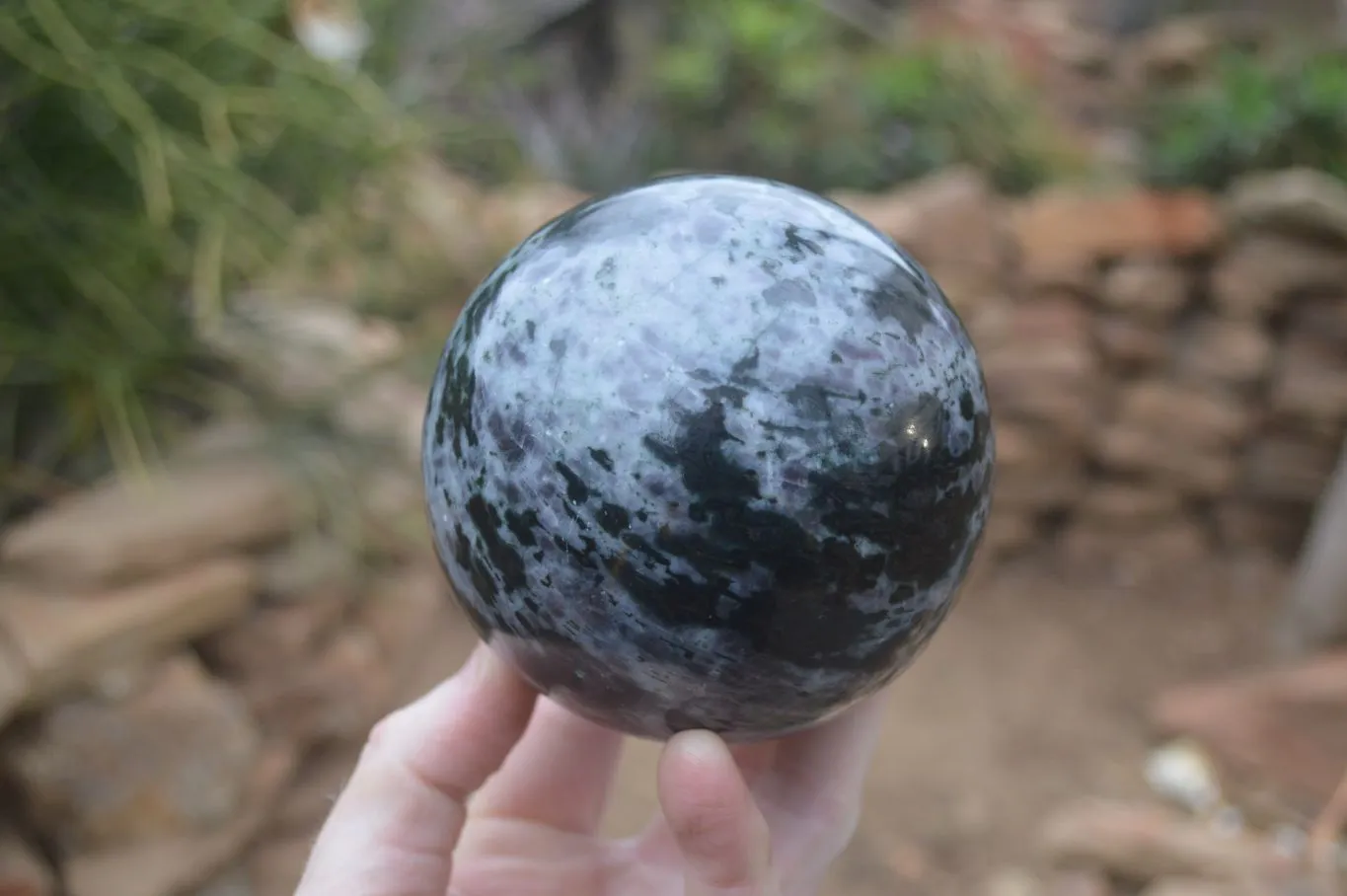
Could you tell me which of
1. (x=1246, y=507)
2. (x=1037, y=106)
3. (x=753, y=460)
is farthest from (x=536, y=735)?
(x=1037, y=106)

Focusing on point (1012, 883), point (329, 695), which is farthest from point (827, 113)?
point (329, 695)

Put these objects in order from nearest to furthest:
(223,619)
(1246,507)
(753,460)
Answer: (753,460), (223,619), (1246,507)

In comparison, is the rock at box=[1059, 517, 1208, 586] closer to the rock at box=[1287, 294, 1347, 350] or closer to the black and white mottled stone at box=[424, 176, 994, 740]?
the rock at box=[1287, 294, 1347, 350]

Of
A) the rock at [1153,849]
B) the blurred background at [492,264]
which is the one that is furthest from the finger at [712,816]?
the rock at [1153,849]

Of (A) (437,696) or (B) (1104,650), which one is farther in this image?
(B) (1104,650)

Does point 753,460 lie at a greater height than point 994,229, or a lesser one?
greater

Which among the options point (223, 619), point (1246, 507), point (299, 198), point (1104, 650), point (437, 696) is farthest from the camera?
point (1246, 507)

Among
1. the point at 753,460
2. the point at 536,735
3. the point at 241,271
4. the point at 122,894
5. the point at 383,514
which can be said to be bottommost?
the point at 122,894

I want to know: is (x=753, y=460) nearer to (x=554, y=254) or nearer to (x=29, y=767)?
(x=554, y=254)
